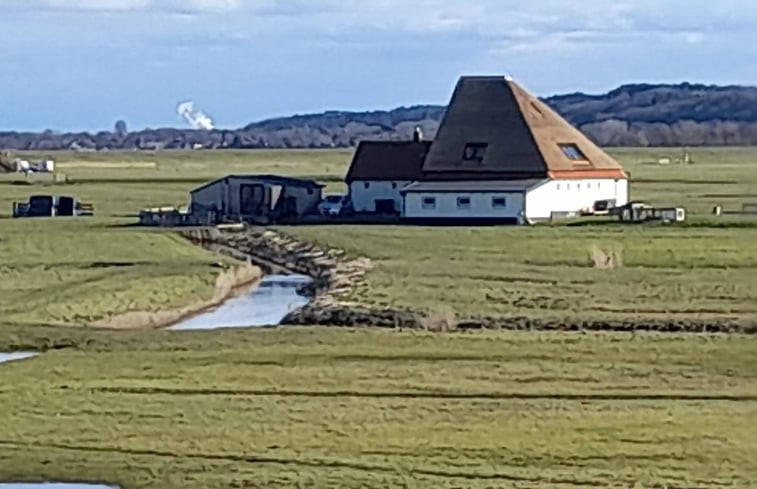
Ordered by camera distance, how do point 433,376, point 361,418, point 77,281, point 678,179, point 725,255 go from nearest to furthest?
1. point 361,418
2. point 433,376
3. point 77,281
4. point 725,255
5. point 678,179

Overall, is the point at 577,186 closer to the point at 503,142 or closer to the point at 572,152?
the point at 572,152

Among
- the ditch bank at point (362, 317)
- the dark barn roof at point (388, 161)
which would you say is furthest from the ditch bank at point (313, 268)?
the dark barn roof at point (388, 161)

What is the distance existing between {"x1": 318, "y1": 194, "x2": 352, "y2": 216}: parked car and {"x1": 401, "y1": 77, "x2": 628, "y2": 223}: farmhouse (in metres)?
3.22

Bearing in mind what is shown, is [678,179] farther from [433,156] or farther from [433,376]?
[433,376]

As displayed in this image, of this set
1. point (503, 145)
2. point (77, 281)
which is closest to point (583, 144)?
point (503, 145)

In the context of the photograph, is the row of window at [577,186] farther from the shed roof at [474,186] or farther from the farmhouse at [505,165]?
the shed roof at [474,186]

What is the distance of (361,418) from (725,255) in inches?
928

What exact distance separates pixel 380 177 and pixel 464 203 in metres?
5.44

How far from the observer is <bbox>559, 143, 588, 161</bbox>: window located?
208 feet

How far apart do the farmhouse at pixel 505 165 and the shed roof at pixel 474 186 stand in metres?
→ 0.03

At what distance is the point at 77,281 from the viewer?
40.8m

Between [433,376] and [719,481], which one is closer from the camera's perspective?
[719,481]

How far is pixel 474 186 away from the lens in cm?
6006

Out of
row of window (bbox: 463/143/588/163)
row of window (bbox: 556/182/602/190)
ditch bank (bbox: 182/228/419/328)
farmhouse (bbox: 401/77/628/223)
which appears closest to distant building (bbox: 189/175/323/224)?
farmhouse (bbox: 401/77/628/223)
